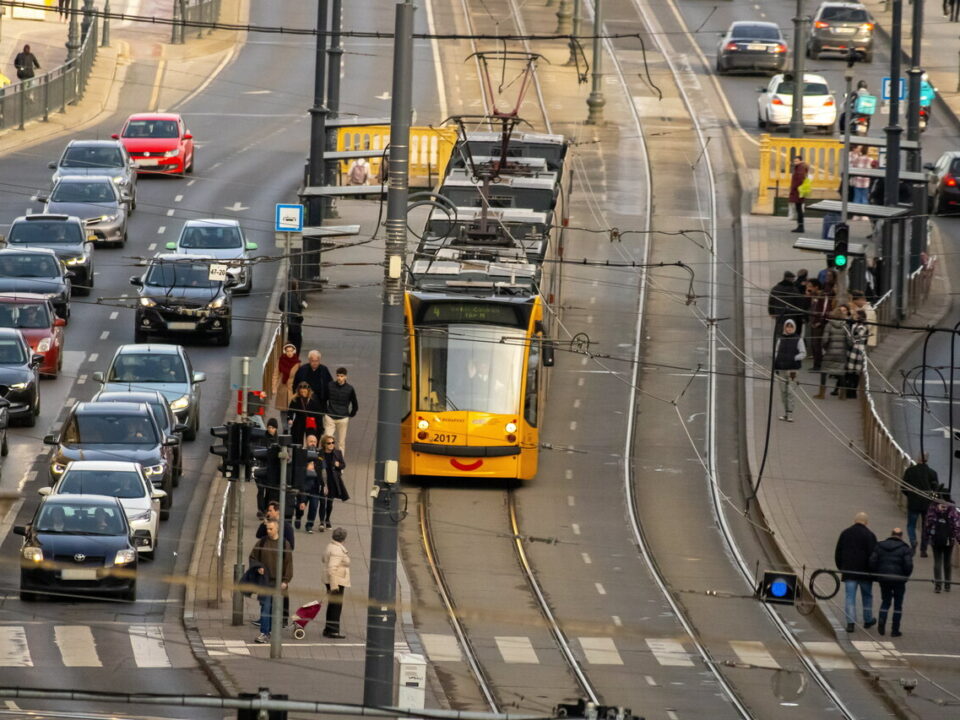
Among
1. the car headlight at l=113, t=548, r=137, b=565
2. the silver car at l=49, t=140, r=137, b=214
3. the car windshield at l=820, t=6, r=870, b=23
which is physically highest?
the car windshield at l=820, t=6, r=870, b=23

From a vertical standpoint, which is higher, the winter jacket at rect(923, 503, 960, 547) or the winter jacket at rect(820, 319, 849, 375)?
the winter jacket at rect(820, 319, 849, 375)

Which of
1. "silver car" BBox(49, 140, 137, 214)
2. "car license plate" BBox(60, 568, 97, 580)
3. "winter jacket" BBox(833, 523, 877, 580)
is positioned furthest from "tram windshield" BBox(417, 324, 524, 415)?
"silver car" BBox(49, 140, 137, 214)

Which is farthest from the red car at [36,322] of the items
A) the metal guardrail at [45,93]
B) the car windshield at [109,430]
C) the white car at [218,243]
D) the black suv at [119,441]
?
the metal guardrail at [45,93]

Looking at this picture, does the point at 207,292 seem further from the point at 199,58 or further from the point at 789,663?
the point at 199,58

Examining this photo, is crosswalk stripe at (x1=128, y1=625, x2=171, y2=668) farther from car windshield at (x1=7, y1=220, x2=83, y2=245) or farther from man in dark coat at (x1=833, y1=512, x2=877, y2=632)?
car windshield at (x1=7, y1=220, x2=83, y2=245)

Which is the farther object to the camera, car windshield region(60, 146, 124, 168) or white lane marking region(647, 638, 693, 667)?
car windshield region(60, 146, 124, 168)

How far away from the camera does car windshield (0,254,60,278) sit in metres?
41.1

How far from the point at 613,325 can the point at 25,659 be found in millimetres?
20325

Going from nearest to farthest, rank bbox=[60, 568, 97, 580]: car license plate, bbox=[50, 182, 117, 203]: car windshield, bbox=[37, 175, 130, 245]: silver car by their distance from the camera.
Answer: bbox=[60, 568, 97, 580]: car license plate → bbox=[37, 175, 130, 245]: silver car → bbox=[50, 182, 117, 203]: car windshield

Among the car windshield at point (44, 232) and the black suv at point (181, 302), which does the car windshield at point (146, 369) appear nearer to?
the black suv at point (181, 302)

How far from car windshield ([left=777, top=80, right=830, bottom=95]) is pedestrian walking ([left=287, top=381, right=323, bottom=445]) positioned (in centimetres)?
3029

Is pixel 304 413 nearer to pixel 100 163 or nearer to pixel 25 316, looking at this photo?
pixel 25 316

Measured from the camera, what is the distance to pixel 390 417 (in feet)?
64.8

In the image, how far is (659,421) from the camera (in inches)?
1495
